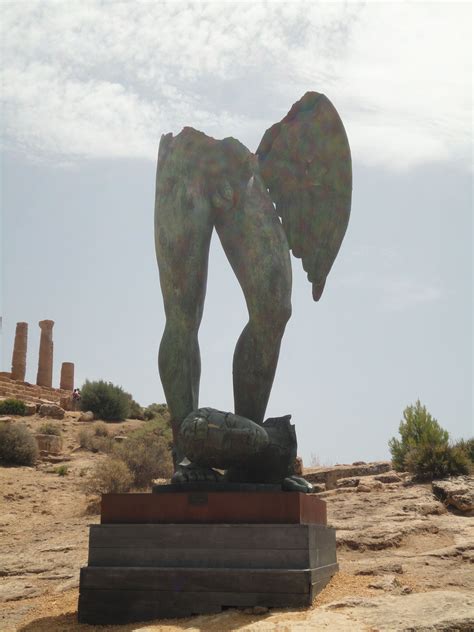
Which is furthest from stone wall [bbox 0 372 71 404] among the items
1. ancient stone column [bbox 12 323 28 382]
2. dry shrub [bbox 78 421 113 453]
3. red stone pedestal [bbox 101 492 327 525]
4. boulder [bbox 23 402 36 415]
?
red stone pedestal [bbox 101 492 327 525]

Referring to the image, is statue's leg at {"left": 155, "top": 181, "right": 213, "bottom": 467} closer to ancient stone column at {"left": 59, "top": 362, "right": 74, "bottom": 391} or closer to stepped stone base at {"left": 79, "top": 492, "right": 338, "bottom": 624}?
stepped stone base at {"left": 79, "top": 492, "right": 338, "bottom": 624}

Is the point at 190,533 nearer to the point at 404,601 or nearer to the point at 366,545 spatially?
the point at 404,601

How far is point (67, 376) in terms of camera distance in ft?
134

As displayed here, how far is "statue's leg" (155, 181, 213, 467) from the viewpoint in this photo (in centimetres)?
468

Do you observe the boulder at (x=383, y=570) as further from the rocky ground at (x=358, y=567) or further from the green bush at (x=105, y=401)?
the green bush at (x=105, y=401)

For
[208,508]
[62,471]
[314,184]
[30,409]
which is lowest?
[208,508]

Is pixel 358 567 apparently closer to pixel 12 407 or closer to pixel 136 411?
pixel 12 407

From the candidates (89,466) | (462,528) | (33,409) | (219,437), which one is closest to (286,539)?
(219,437)

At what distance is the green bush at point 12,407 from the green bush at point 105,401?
283 cm

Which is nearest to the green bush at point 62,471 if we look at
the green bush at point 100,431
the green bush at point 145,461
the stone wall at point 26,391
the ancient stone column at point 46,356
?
the green bush at point 145,461

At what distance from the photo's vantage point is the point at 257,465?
173 inches

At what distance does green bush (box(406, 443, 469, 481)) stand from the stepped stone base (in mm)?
6527

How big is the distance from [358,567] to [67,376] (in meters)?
37.2

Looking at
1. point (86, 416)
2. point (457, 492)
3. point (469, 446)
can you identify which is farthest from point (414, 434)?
point (86, 416)
